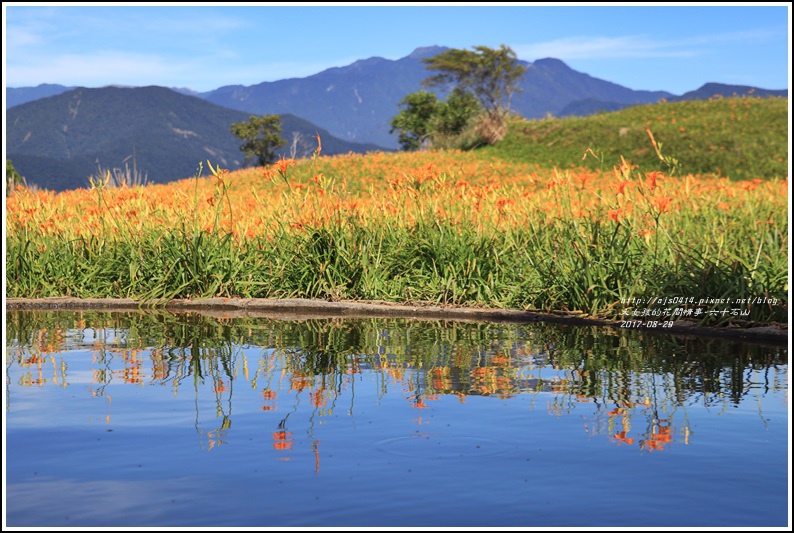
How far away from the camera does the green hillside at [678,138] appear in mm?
41156

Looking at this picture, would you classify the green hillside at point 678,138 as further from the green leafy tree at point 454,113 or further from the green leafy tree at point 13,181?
the green leafy tree at point 454,113

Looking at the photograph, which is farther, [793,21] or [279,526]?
[793,21]

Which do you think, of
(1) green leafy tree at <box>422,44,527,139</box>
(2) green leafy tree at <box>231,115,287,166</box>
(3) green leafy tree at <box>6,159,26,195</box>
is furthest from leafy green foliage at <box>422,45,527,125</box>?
(2) green leafy tree at <box>231,115,287,166</box>

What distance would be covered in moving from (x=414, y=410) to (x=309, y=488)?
2017 mm

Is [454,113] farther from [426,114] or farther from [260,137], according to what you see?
[260,137]

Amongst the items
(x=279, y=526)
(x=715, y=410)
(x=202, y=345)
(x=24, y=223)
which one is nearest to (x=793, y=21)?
(x=715, y=410)

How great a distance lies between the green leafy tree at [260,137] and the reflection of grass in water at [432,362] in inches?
4004

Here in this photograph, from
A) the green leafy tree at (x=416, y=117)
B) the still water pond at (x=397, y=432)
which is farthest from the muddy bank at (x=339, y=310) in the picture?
the green leafy tree at (x=416, y=117)

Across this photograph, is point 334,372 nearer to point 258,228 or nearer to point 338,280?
point 338,280

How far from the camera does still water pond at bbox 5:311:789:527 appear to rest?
4.76m

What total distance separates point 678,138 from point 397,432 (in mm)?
40015

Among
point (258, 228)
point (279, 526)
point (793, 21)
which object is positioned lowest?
point (279, 526)

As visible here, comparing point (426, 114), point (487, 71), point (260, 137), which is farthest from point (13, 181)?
point (260, 137)

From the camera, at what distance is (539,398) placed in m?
7.37
